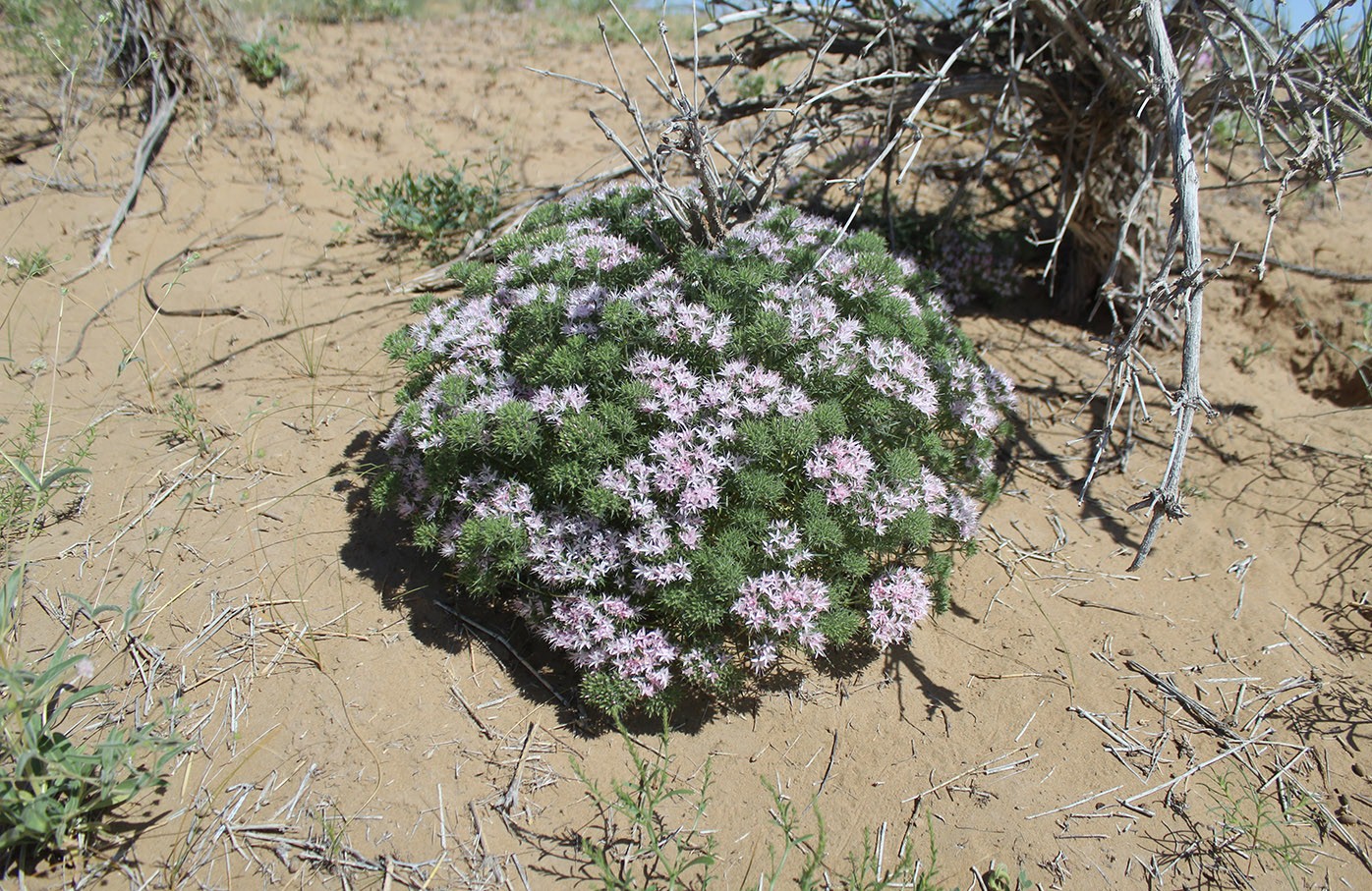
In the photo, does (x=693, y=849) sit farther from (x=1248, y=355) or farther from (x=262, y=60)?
(x=262, y=60)

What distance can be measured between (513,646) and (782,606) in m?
1.07

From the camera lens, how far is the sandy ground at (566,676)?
2.52 meters

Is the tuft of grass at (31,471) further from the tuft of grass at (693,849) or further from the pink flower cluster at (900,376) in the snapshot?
the pink flower cluster at (900,376)

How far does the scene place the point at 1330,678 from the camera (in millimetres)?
3041

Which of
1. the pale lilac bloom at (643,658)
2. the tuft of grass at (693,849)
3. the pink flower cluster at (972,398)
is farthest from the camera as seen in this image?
the pink flower cluster at (972,398)

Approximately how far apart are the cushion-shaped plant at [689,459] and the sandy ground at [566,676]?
0.32m

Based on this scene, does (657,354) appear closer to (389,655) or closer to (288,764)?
(389,655)

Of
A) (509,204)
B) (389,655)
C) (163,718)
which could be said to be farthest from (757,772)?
(509,204)

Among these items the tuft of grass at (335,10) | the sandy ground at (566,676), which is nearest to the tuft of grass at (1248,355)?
the sandy ground at (566,676)

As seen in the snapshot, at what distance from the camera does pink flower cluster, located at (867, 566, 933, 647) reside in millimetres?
2791

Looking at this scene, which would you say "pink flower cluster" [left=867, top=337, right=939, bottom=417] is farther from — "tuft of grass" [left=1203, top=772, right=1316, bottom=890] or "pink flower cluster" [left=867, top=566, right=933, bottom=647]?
"tuft of grass" [left=1203, top=772, right=1316, bottom=890]

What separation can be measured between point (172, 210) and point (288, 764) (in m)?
3.98

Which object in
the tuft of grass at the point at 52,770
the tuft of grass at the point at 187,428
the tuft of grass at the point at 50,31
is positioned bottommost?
the tuft of grass at the point at 52,770

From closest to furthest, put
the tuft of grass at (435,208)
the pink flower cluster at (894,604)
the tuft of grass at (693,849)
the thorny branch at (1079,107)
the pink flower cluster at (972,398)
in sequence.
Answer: the tuft of grass at (693,849), the pink flower cluster at (894,604), the pink flower cluster at (972,398), the thorny branch at (1079,107), the tuft of grass at (435,208)
